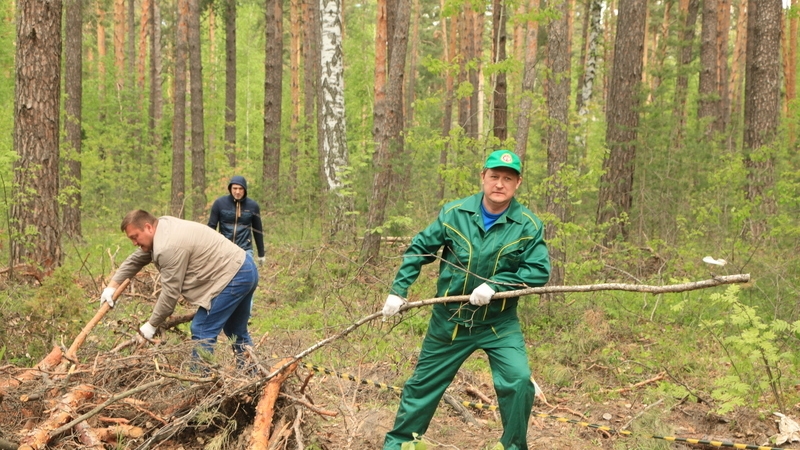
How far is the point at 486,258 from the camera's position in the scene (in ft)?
13.2

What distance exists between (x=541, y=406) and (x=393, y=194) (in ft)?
19.4

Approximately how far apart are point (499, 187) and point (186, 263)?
252 cm

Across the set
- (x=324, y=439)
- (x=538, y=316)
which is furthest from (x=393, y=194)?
(x=324, y=439)

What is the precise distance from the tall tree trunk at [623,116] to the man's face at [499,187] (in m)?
6.95

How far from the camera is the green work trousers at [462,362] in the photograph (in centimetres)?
391

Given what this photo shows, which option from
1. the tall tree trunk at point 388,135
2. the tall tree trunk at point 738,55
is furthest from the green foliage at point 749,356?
the tall tree trunk at point 738,55

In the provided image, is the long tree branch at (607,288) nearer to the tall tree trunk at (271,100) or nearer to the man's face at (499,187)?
the man's face at (499,187)

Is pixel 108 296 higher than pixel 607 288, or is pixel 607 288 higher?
pixel 607 288

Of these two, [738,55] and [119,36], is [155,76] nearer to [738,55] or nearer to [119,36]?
[119,36]

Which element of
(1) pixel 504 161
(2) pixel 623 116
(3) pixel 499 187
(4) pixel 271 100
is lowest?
(3) pixel 499 187

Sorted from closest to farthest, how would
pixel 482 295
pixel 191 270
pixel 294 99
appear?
pixel 482 295, pixel 191 270, pixel 294 99

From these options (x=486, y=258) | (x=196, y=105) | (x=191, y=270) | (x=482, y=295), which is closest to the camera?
(x=482, y=295)

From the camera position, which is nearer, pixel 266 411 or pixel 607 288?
pixel 607 288

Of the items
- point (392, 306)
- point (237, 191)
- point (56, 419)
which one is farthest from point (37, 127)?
point (392, 306)
